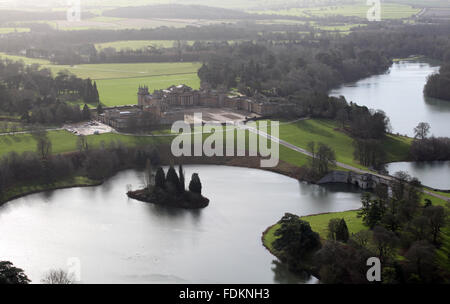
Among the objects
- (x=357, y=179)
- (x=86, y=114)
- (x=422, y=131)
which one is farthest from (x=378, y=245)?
(x=86, y=114)

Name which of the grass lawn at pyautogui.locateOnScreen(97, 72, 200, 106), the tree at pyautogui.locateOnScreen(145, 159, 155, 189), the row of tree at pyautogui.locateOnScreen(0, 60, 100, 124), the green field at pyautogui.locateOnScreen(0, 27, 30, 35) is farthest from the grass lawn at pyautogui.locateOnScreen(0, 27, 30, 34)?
the tree at pyautogui.locateOnScreen(145, 159, 155, 189)

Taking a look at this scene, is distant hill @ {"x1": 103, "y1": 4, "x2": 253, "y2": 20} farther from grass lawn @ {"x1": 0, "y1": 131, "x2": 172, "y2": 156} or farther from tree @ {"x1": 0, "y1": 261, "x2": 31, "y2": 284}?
tree @ {"x1": 0, "y1": 261, "x2": 31, "y2": 284}

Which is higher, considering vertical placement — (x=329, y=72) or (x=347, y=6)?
(x=347, y=6)

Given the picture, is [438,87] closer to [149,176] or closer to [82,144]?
[82,144]

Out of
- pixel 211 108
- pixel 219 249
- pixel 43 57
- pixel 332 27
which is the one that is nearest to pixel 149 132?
pixel 211 108

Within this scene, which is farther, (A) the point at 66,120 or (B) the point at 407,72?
(B) the point at 407,72

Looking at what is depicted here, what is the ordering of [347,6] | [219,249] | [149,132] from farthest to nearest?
[347,6] < [149,132] < [219,249]

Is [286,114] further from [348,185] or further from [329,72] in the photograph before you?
[329,72]

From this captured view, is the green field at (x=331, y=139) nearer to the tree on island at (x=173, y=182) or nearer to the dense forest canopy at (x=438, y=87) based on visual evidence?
the tree on island at (x=173, y=182)
